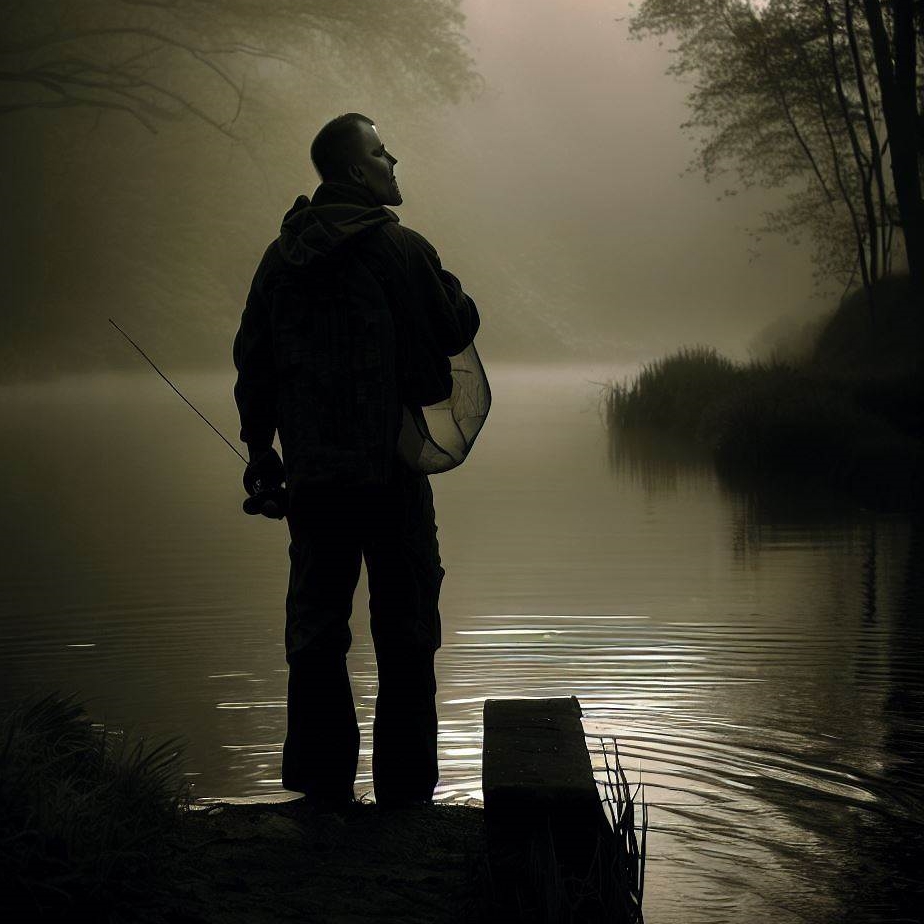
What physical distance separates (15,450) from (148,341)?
2581 centimetres

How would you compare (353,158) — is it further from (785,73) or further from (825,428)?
(785,73)

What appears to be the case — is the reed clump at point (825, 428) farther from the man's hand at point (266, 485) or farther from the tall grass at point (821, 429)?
the man's hand at point (266, 485)

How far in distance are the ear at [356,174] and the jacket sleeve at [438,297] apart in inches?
5.9

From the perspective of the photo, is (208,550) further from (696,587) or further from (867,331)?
(867,331)

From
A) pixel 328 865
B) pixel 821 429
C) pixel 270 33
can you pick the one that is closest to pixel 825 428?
pixel 821 429

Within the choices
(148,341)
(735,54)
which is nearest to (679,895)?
(735,54)

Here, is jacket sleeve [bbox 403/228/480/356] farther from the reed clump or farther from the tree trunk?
the tree trunk

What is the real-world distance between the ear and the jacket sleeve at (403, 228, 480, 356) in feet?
0.50

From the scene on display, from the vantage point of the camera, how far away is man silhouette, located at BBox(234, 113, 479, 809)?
3.50 m

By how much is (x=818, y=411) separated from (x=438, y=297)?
369 inches

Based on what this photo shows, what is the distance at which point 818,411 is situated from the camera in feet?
41.3

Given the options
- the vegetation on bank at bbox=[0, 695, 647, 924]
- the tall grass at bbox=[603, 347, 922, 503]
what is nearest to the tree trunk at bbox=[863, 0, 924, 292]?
the tall grass at bbox=[603, 347, 922, 503]

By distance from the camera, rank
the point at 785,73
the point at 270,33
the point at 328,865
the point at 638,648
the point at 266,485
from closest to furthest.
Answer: the point at 328,865, the point at 266,485, the point at 638,648, the point at 785,73, the point at 270,33

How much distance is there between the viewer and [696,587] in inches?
290
